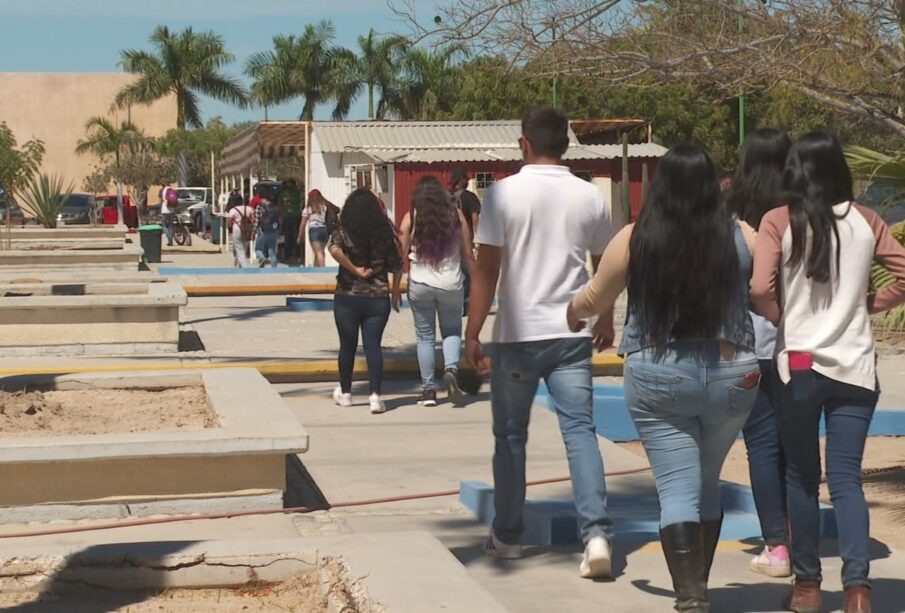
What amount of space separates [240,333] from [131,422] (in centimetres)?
846

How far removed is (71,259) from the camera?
72.3 feet

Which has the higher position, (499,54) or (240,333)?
(499,54)

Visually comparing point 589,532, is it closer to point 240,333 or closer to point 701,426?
point 701,426

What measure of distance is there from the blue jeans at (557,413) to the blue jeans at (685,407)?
630mm

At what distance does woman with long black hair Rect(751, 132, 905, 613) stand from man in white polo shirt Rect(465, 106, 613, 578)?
76 cm

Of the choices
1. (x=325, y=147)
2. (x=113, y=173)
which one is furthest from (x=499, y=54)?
(x=113, y=173)

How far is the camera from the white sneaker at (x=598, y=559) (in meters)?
5.49

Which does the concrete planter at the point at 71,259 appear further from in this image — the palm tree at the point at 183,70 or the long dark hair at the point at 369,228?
the palm tree at the point at 183,70

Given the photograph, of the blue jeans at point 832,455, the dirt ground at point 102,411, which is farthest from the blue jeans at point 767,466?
the dirt ground at point 102,411

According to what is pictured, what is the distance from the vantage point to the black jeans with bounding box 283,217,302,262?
33.1 meters

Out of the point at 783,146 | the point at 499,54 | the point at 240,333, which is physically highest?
the point at 499,54

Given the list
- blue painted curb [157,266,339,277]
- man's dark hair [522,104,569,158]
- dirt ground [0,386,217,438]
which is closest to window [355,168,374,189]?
blue painted curb [157,266,339,277]

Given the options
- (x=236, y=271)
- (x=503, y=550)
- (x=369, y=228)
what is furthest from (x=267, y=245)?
(x=503, y=550)

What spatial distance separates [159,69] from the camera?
69312 mm
